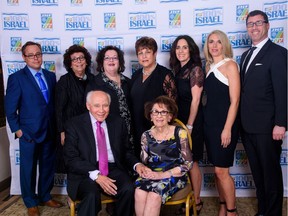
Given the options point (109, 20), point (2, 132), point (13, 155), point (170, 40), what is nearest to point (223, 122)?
point (170, 40)

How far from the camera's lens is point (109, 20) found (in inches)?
131

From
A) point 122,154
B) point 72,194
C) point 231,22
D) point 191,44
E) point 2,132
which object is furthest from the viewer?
point 2,132

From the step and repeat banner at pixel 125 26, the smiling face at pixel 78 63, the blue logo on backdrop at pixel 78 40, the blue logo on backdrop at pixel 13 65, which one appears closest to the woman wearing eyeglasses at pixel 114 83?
the smiling face at pixel 78 63

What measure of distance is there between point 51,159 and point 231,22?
7.58 ft

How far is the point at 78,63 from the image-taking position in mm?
2904

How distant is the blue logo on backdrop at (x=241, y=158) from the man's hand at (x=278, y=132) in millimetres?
1078

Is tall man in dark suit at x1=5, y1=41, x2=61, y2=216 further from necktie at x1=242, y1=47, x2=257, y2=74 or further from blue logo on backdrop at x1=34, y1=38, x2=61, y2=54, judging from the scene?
necktie at x1=242, y1=47, x2=257, y2=74

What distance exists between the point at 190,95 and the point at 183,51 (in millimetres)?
389

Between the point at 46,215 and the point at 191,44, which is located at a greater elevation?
the point at 191,44

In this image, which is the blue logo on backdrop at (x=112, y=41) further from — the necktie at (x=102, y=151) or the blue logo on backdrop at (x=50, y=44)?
the necktie at (x=102, y=151)

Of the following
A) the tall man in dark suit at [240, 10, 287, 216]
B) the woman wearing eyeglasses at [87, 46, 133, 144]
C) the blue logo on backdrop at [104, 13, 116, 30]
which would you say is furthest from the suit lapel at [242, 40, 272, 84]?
the blue logo on backdrop at [104, 13, 116, 30]

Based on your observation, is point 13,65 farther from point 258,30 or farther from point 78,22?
point 258,30

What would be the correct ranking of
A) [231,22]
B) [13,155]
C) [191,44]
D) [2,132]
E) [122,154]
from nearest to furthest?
1. [122,154]
2. [191,44]
3. [231,22]
4. [13,155]
5. [2,132]

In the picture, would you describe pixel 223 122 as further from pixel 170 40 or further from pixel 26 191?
pixel 26 191
